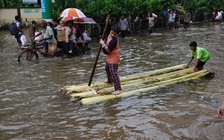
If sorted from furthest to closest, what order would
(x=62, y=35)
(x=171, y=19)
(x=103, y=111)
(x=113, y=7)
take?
(x=171, y=19) → (x=113, y=7) → (x=62, y=35) → (x=103, y=111)

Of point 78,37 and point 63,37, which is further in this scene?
point 78,37

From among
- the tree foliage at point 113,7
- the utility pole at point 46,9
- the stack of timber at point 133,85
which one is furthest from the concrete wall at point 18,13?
the stack of timber at point 133,85

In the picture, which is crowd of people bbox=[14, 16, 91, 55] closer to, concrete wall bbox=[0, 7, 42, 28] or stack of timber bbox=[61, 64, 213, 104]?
stack of timber bbox=[61, 64, 213, 104]

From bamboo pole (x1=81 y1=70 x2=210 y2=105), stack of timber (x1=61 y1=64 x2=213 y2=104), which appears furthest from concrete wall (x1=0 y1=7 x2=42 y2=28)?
bamboo pole (x1=81 y1=70 x2=210 y2=105)

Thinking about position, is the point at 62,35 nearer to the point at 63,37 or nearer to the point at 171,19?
the point at 63,37

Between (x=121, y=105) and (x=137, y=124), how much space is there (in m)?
1.04

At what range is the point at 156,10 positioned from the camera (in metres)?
24.6

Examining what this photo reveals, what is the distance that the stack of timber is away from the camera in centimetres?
648

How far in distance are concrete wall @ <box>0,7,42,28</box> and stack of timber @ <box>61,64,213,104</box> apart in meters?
21.3

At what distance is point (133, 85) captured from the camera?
7273 mm

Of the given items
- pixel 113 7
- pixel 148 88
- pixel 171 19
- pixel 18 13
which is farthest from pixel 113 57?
pixel 18 13

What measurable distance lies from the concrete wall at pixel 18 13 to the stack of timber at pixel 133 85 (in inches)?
838

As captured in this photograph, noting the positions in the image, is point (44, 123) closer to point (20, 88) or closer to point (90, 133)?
point (90, 133)

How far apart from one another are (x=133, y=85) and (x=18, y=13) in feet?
72.3
